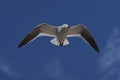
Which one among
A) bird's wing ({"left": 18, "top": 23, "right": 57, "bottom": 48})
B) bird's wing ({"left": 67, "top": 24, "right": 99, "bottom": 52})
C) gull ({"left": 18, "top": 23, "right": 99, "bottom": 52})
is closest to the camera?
gull ({"left": 18, "top": 23, "right": 99, "bottom": 52})

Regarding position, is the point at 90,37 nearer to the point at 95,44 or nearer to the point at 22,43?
the point at 95,44

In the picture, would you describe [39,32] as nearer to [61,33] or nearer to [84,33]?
[61,33]

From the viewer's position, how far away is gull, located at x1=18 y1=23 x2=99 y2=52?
69.5 ft

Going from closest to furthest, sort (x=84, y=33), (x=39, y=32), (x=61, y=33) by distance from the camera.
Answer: (x=61, y=33)
(x=39, y=32)
(x=84, y=33)

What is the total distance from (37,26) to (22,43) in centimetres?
86

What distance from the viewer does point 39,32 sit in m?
22.0

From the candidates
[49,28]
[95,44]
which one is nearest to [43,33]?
[49,28]

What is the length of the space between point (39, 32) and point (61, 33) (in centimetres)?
113

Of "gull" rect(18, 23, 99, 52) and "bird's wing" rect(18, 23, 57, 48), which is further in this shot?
"bird's wing" rect(18, 23, 57, 48)

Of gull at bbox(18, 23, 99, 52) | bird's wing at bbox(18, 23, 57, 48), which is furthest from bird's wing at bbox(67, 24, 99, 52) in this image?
bird's wing at bbox(18, 23, 57, 48)

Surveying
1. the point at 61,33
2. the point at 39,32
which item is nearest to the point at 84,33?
the point at 61,33

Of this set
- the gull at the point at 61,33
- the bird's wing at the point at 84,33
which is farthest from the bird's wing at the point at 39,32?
the bird's wing at the point at 84,33

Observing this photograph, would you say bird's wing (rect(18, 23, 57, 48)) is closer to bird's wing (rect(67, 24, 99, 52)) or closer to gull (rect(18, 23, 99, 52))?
gull (rect(18, 23, 99, 52))

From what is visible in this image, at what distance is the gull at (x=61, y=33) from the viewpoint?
69.5ft
